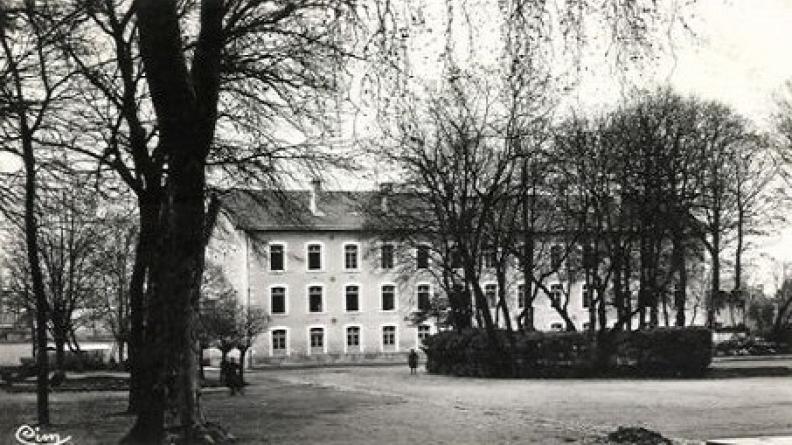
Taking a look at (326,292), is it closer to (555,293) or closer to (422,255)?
(555,293)

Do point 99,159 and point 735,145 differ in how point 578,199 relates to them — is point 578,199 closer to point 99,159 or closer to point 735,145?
point 735,145

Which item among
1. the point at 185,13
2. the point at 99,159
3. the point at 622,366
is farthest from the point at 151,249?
the point at 622,366

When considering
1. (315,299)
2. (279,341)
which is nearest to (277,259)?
(315,299)

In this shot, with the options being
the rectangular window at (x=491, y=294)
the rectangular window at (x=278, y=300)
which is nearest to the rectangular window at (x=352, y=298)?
the rectangular window at (x=278, y=300)

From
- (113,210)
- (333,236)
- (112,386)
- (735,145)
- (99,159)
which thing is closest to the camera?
(99,159)

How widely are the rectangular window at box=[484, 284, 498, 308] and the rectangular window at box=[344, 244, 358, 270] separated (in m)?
9.28

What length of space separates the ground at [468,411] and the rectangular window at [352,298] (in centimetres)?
3190

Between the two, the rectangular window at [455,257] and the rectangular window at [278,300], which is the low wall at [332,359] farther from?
the rectangular window at [455,257]

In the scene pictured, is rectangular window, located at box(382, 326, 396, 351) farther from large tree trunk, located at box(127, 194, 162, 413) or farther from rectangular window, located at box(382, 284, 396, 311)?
large tree trunk, located at box(127, 194, 162, 413)

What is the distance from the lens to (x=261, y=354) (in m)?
62.4

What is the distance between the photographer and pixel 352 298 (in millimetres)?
66938

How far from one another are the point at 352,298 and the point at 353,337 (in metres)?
2.74

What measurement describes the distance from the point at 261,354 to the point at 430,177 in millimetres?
27311

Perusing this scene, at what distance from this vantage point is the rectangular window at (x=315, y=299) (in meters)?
65.6
